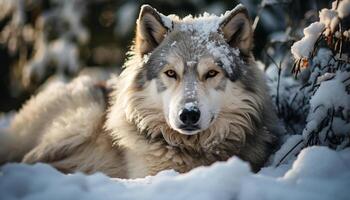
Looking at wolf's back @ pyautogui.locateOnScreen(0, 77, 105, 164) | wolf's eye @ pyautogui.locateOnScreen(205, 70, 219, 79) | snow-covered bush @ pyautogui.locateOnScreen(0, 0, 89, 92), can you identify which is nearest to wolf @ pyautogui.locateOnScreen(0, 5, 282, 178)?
wolf's eye @ pyautogui.locateOnScreen(205, 70, 219, 79)

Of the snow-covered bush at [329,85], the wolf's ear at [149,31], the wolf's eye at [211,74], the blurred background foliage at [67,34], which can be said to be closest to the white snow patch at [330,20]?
the snow-covered bush at [329,85]

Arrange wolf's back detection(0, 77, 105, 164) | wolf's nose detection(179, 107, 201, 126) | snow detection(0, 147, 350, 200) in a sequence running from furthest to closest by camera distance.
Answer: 1. wolf's back detection(0, 77, 105, 164)
2. wolf's nose detection(179, 107, 201, 126)
3. snow detection(0, 147, 350, 200)

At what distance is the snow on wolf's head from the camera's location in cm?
397

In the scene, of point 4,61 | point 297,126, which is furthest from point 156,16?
point 4,61

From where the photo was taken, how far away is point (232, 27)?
4.21m

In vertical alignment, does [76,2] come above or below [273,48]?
above

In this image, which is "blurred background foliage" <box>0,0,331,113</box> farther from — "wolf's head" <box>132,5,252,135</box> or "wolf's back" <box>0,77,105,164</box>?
"wolf's head" <box>132,5,252,135</box>

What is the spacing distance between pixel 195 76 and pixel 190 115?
45 centimetres

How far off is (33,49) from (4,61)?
164 centimetres

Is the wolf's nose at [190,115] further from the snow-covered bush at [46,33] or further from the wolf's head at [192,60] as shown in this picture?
the snow-covered bush at [46,33]

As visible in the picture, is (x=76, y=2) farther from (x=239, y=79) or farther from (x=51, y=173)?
(x=51, y=173)

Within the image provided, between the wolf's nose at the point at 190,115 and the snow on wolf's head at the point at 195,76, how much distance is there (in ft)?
0.48

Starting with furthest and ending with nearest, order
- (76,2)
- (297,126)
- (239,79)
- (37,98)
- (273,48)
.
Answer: (76,2) < (273,48) < (37,98) < (297,126) < (239,79)

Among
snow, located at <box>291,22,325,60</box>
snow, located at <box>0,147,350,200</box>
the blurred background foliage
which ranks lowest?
snow, located at <box>0,147,350,200</box>
